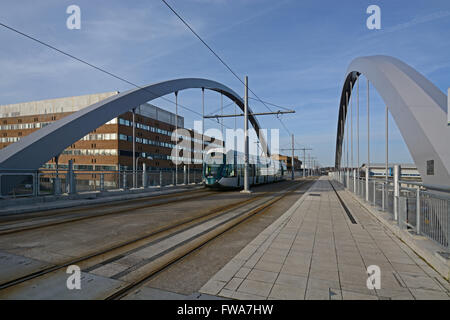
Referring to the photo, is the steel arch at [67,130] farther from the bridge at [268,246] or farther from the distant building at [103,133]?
the distant building at [103,133]

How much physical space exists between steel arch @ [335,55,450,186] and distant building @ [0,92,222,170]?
44909mm

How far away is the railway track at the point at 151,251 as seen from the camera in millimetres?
3547

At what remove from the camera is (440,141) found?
6.70 meters

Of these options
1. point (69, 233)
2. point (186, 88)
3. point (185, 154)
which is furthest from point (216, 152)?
point (185, 154)

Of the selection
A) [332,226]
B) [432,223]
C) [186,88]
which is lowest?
[332,226]

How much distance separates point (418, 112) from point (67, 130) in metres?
15.6

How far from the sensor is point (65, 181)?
13070 mm

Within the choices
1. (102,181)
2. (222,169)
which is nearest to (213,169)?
(222,169)

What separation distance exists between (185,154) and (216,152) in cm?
4678

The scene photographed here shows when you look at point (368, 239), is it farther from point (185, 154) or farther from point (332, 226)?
point (185, 154)

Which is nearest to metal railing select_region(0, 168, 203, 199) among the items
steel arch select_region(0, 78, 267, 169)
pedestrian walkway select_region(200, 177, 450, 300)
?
steel arch select_region(0, 78, 267, 169)

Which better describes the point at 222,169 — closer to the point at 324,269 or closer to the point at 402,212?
the point at 402,212

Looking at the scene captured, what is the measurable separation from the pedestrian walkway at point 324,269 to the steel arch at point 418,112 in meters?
2.15

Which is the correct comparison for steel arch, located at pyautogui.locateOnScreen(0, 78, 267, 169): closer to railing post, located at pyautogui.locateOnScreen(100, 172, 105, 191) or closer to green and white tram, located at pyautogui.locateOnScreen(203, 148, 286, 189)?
railing post, located at pyautogui.locateOnScreen(100, 172, 105, 191)
